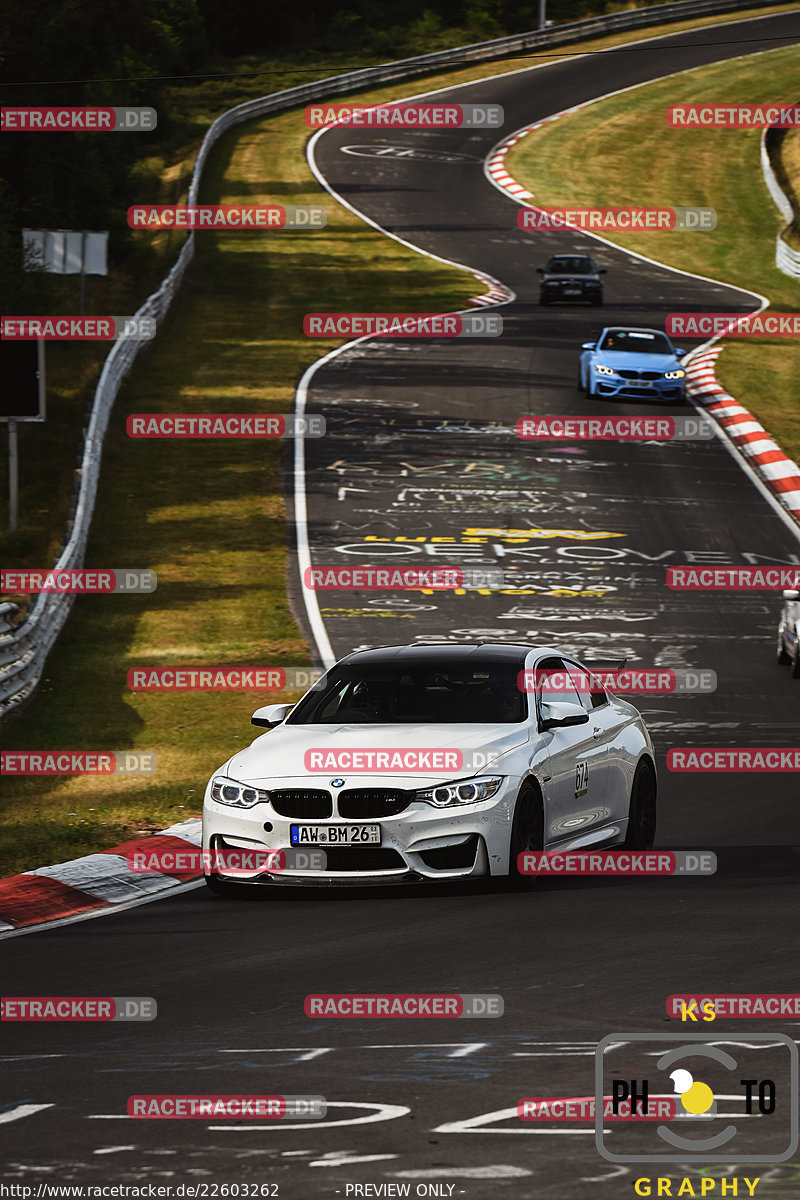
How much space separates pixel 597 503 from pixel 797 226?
1262 inches

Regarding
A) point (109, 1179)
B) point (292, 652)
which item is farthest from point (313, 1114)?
point (292, 652)

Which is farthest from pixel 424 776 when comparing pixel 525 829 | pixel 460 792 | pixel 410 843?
pixel 525 829

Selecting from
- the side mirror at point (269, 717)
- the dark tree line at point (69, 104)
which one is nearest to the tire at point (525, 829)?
the side mirror at point (269, 717)

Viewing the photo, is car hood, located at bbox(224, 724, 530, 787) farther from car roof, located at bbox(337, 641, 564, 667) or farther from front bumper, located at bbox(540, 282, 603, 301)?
front bumper, located at bbox(540, 282, 603, 301)

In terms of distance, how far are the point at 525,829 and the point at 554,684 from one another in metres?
1.45

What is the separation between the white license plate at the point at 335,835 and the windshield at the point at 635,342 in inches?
1111

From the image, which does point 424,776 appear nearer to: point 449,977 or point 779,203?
point 449,977

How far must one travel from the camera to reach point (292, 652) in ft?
72.4

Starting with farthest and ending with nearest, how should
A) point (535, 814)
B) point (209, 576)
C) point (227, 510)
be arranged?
point (227, 510)
point (209, 576)
point (535, 814)

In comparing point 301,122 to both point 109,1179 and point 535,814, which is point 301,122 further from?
point 109,1179

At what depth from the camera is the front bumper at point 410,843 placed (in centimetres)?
1063

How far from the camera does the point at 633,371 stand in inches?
1473

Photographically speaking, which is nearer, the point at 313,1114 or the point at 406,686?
the point at 313,1114

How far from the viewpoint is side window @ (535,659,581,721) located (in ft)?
39.7
